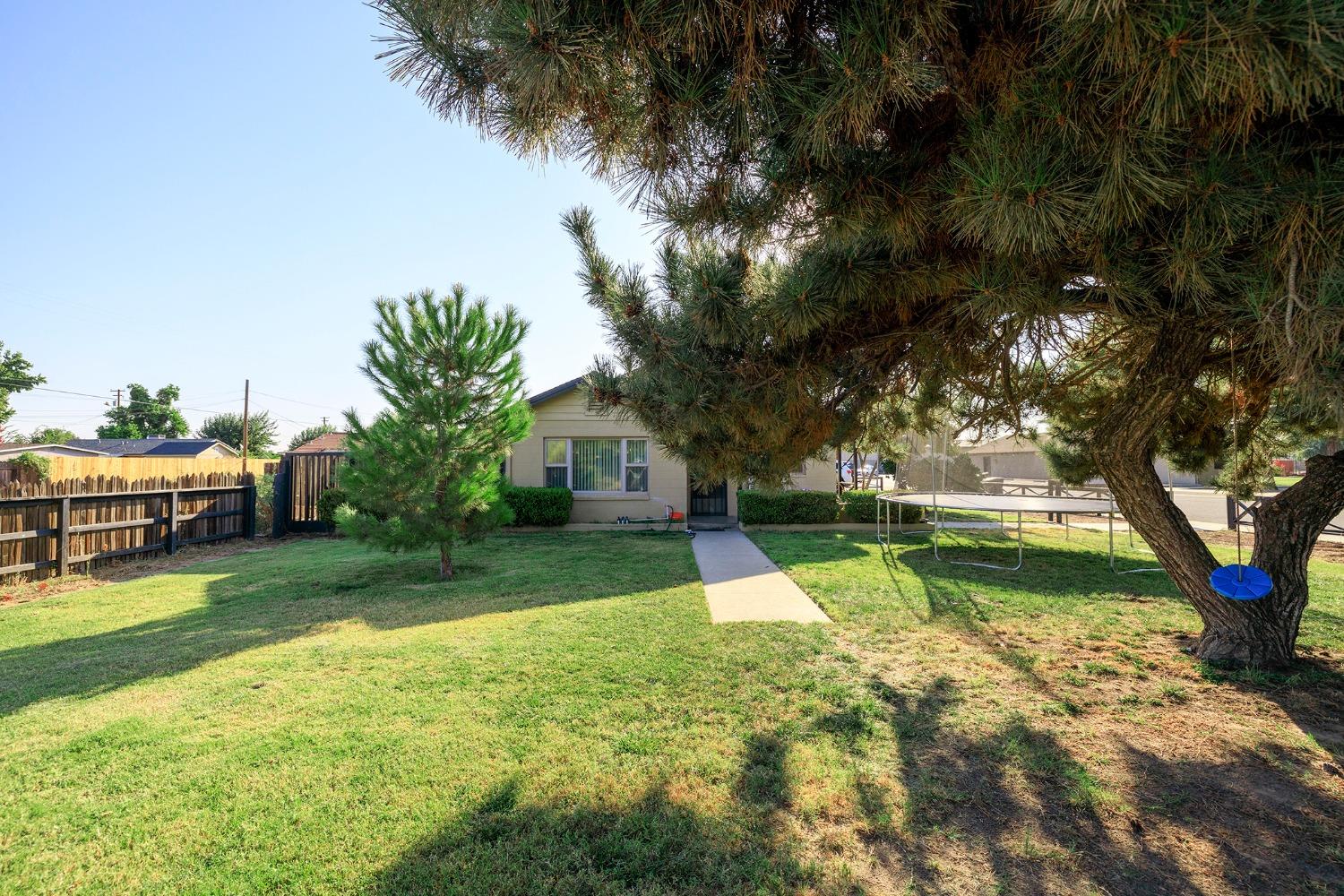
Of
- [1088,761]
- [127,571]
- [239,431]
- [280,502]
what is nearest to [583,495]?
[280,502]

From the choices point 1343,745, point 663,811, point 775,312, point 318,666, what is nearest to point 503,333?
point 318,666

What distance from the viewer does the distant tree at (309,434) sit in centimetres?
4197

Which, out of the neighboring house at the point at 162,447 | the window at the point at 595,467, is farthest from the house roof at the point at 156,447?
the window at the point at 595,467

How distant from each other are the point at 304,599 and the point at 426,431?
7.98 ft

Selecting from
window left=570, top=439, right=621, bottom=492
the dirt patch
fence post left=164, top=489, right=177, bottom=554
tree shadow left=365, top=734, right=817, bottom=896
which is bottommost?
tree shadow left=365, top=734, right=817, bottom=896

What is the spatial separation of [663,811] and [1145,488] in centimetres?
423

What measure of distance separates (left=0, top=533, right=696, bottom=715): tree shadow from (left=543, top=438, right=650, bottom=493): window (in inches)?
129

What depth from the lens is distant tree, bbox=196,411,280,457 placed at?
138 ft

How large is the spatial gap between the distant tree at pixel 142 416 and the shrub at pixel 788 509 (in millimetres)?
49785

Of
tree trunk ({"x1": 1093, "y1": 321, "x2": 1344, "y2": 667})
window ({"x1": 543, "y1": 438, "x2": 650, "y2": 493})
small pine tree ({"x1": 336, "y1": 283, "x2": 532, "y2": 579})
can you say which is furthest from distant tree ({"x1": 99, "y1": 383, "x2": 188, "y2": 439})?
tree trunk ({"x1": 1093, "y1": 321, "x2": 1344, "y2": 667})

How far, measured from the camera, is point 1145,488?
4.07m

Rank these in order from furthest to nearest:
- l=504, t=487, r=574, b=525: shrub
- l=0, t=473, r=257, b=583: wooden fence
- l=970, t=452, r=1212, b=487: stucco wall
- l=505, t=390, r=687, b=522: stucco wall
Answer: l=970, t=452, r=1212, b=487: stucco wall → l=505, t=390, r=687, b=522: stucco wall → l=504, t=487, r=574, b=525: shrub → l=0, t=473, r=257, b=583: wooden fence

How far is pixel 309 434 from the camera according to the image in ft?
149

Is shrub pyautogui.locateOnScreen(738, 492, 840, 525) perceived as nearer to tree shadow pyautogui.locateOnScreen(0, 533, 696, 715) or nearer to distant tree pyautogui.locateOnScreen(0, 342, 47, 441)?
tree shadow pyautogui.locateOnScreen(0, 533, 696, 715)
